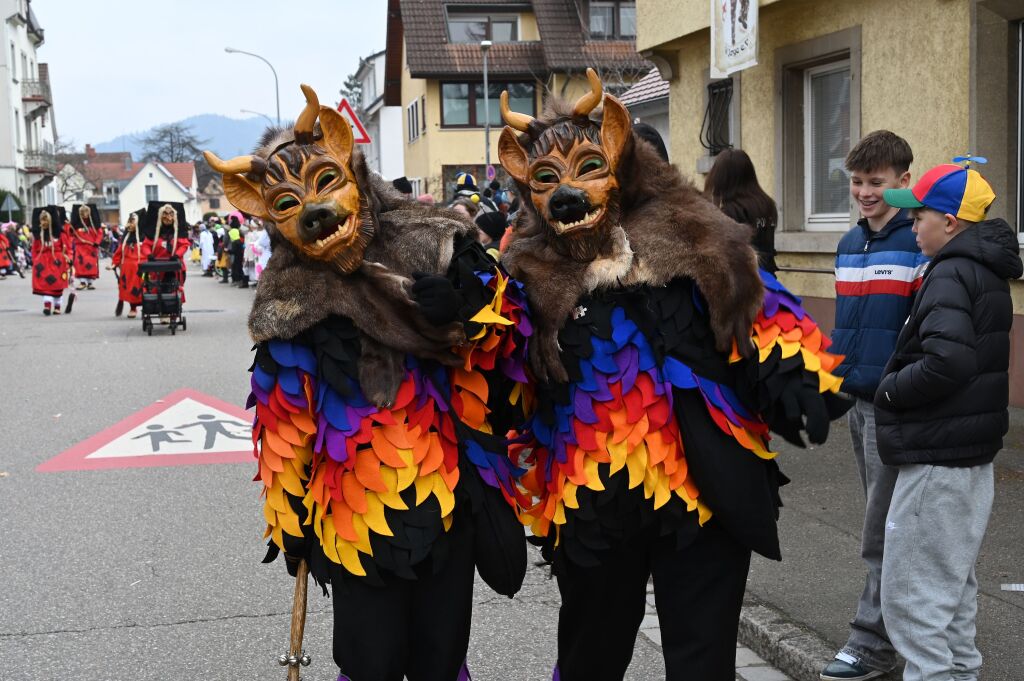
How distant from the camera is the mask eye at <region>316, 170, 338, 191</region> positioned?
304cm

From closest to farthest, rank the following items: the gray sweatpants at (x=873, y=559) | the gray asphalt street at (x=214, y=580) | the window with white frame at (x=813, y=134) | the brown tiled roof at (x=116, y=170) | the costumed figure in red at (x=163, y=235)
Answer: the gray sweatpants at (x=873, y=559) < the gray asphalt street at (x=214, y=580) < the window with white frame at (x=813, y=134) < the costumed figure in red at (x=163, y=235) < the brown tiled roof at (x=116, y=170)

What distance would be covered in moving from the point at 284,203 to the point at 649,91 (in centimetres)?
1425

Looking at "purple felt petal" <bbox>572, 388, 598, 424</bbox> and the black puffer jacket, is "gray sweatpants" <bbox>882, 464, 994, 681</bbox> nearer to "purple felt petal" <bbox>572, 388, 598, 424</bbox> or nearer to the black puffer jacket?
the black puffer jacket

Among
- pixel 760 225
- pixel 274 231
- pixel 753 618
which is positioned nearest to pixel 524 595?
pixel 753 618

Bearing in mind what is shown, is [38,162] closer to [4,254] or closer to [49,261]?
[4,254]

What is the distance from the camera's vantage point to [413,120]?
44875 mm

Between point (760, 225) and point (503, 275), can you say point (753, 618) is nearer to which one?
point (760, 225)

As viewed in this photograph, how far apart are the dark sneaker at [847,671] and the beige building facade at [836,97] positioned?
4694mm

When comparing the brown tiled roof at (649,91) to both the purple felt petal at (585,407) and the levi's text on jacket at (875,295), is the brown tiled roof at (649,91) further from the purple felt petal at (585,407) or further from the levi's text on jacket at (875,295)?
the purple felt petal at (585,407)

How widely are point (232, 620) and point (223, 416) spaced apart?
16.9 ft

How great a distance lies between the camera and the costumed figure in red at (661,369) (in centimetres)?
301

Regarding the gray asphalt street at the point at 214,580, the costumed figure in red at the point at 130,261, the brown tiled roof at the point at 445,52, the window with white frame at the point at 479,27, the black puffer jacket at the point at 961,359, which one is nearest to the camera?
the black puffer jacket at the point at 961,359

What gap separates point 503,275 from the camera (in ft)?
10.5

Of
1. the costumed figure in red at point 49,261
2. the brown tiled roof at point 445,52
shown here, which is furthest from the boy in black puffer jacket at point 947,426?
the brown tiled roof at point 445,52
